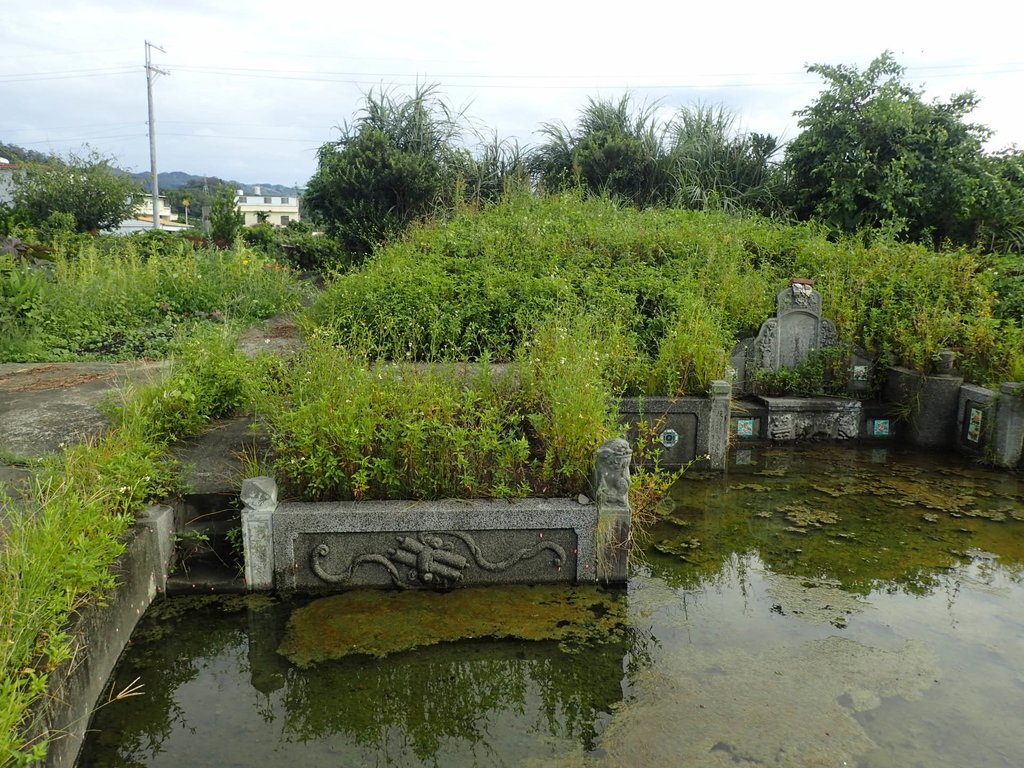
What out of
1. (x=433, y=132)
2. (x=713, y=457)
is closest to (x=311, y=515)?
(x=713, y=457)

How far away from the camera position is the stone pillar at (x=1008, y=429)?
5.73 m

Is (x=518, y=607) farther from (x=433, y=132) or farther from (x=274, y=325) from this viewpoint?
(x=433, y=132)

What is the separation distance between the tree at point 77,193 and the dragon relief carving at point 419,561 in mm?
19847

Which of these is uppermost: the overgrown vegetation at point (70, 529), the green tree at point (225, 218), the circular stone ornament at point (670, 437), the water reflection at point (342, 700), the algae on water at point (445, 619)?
the green tree at point (225, 218)

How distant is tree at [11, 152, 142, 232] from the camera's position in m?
20.5

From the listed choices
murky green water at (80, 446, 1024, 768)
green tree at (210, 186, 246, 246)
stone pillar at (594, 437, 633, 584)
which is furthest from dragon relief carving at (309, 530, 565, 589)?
green tree at (210, 186, 246, 246)

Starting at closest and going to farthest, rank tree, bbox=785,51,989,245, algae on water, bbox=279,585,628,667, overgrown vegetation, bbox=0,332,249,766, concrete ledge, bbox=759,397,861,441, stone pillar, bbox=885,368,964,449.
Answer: overgrown vegetation, bbox=0,332,249,766, algae on water, bbox=279,585,628,667, stone pillar, bbox=885,368,964,449, concrete ledge, bbox=759,397,861,441, tree, bbox=785,51,989,245

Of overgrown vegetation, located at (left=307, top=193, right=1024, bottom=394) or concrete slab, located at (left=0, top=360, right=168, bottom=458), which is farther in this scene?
overgrown vegetation, located at (left=307, top=193, right=1024, bottom=394)

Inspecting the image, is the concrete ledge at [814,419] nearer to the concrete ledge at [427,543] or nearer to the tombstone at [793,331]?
the tombstone at [793,331]

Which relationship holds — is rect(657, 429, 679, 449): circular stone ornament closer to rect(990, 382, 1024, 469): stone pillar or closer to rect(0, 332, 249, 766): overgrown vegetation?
rect(990, 382, 1024, 469): stone pillar

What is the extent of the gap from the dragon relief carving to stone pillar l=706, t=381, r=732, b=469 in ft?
8.55

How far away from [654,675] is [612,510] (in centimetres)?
87

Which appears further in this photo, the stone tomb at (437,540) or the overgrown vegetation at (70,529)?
the stone tomb at (437,540)

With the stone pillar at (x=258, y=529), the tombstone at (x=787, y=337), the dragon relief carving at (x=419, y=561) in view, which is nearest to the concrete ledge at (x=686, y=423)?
the tombstone at (x=787, y=337)
